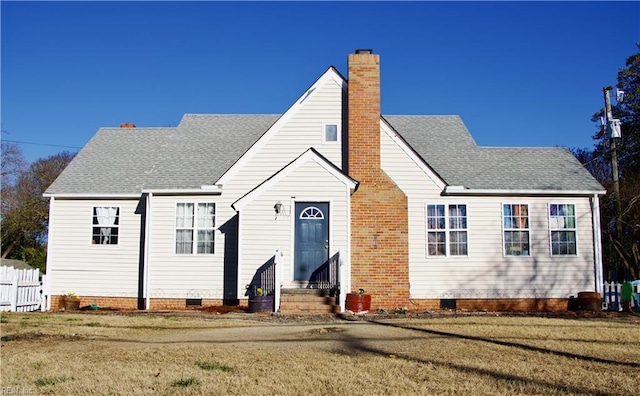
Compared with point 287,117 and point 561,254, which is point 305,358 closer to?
point 287,117

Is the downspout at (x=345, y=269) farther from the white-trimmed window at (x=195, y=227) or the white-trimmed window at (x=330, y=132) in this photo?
the white-trimmed window at (x=195, y=227)

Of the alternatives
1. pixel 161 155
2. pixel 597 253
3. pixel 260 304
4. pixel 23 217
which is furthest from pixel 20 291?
pixel 23 217

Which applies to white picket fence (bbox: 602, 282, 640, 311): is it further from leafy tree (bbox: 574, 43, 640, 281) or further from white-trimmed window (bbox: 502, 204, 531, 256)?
leafy tree (bbox: 574, 43, 640, 281)

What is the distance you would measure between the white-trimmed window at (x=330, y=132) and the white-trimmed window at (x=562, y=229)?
701cm

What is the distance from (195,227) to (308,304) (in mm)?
4825

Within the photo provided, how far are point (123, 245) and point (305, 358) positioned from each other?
12.1 meters

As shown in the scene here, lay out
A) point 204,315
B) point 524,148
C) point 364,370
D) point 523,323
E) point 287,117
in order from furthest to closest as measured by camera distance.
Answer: point 524,148, point 287,117, point 204,315, point 523,323, point 364,370

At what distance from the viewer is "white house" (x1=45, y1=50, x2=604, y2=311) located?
1758 cm

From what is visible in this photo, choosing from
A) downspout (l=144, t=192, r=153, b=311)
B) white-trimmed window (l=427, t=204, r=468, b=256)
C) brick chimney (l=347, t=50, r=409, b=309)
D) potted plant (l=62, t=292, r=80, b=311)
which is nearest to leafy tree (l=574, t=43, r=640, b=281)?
white-trimmed window (l=427, t=204, r=468, b=256)

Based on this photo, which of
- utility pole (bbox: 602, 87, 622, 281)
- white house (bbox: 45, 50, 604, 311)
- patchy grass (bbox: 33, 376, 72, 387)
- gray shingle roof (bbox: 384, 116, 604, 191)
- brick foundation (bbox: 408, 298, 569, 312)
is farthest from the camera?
utility pole (bbox: 602, 87, 622, 281)

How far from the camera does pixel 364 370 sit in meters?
8.03

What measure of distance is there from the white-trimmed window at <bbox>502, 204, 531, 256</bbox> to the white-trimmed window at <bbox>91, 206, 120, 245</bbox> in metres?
12.1

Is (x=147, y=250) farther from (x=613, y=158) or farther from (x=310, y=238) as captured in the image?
(x=613, y=158)

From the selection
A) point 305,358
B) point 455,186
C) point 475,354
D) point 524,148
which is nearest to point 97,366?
point 305,358
